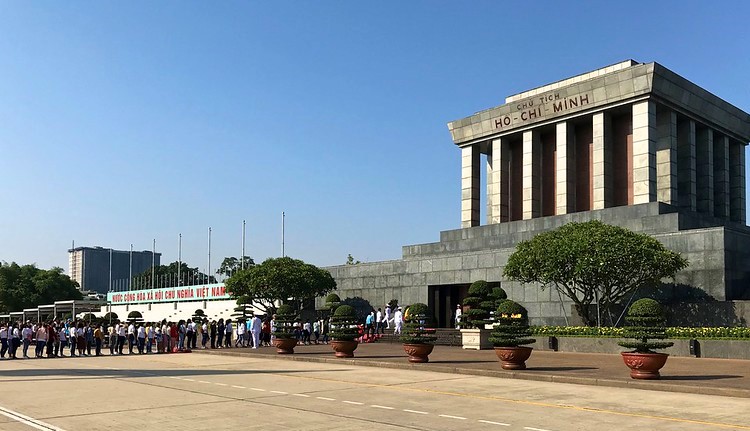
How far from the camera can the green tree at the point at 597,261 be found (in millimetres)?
30188

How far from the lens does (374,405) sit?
47.8 feet

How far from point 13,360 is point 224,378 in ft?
50.9

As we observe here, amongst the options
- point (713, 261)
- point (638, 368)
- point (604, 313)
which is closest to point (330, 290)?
point (604, 313)

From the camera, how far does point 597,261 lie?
30188 mm

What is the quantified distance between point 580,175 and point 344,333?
24682mm

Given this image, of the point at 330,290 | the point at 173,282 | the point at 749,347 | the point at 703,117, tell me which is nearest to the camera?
the point at 749,347

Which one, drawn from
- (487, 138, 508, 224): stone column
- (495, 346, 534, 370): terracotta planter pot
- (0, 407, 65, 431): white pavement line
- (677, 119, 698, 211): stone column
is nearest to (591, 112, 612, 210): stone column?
(677, 119, 698, 211): stone column

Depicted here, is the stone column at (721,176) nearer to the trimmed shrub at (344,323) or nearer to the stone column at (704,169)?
the stone column at (704,169)

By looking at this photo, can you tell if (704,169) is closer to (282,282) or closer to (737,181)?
(737,181)

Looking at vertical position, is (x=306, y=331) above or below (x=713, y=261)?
below

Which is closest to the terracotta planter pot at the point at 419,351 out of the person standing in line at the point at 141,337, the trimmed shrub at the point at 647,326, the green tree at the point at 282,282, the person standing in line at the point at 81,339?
the trimmed shrub at the point at 647,326

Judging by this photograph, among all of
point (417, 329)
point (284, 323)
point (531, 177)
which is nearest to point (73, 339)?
point (284, 323)

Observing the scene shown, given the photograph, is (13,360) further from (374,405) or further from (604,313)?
(604,313)

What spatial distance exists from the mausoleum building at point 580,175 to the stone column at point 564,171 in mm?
73
